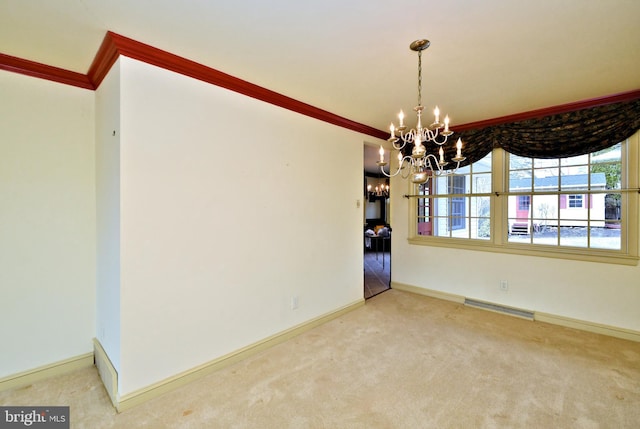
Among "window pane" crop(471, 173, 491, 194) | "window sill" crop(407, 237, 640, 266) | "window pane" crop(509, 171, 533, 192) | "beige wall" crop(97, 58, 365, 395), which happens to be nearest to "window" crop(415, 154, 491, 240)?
"window pane" crop(471, 173, 491, 194)

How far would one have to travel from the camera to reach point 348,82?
8.19 feet

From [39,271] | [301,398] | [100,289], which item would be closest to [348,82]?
[301,398]

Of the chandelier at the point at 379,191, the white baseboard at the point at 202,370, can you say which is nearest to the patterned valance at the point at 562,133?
the white baseboard at the point at 202,370

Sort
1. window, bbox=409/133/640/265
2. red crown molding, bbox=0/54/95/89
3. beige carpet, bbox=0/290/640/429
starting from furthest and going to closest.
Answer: window, bbox=409/133/640/265
red crown molding, bbox=0/54/95/89
beige carpet, bbox=0/290/640/429

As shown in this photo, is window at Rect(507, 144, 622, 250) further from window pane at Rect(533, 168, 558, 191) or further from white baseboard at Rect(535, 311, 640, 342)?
white baseboard at Rect(535, 311, 640, 342)

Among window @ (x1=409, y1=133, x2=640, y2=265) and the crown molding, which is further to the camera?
window @ (x1=409, y1=133, x2=640, y2=265)

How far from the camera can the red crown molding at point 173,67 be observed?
1.87 meters

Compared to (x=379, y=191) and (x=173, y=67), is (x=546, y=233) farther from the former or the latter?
(x=379, y=191)

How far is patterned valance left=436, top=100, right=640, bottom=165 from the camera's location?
278 centimetres

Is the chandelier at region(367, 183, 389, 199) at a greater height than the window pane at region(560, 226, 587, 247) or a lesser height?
greater

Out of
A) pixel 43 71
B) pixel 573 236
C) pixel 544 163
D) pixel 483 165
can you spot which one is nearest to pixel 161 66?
pixel 43 71

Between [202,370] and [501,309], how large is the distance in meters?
3.52

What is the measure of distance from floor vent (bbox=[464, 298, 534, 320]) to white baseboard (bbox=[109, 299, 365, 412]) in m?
2.08

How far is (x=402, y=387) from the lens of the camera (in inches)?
83.4
